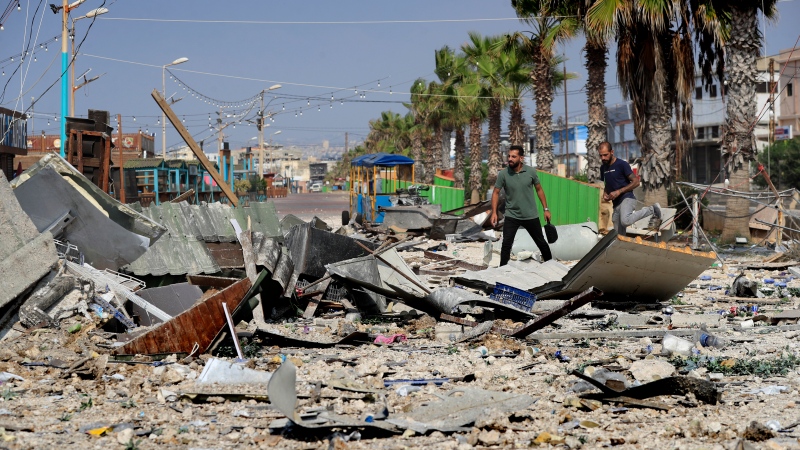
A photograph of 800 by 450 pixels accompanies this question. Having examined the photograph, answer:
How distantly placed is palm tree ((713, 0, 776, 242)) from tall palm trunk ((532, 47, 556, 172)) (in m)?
11.2

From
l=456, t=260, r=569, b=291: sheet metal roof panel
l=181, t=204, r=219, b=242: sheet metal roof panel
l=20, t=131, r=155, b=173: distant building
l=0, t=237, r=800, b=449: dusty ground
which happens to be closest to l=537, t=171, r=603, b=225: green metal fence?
l=181, t=204, r=219, b=242: sheet metal roof panel

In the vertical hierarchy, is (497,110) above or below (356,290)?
above

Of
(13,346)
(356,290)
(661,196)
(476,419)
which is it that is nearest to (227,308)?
(13,346)

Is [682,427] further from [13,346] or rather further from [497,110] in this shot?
[497,110]

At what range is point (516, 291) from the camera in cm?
810

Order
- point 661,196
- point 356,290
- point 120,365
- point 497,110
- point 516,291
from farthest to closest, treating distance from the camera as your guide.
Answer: point 497,110 < point 661,196 < point 356,290 < point 516,291 < point 120,365

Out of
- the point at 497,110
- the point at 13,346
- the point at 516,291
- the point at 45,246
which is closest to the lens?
the point at 13,346

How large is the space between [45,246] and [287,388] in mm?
3582

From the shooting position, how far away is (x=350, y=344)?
7.21 metres

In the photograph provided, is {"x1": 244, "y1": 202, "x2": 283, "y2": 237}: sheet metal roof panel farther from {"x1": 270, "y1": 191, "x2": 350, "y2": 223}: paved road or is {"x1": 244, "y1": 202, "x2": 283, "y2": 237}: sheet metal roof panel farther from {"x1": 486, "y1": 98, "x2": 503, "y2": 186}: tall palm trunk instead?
{"x1": 486, "y1": 98, "x2": 503, "y2": 186}: tall palm trunk

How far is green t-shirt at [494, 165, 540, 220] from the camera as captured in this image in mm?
10477

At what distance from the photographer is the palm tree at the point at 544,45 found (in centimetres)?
2511

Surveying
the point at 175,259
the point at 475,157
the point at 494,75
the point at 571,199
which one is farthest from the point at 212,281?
the point at 475,157

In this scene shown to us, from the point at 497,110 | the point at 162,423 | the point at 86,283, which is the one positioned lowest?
the point at 162,423
